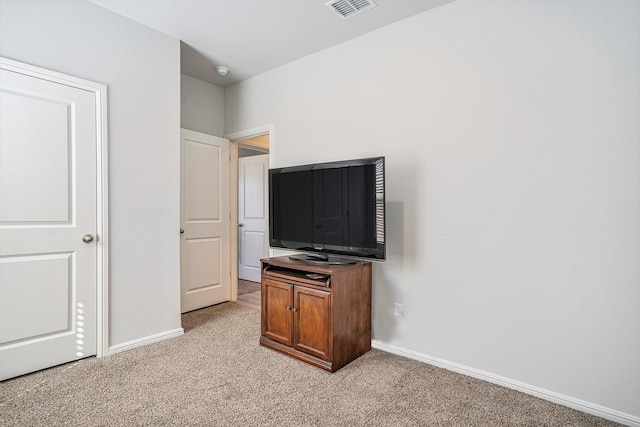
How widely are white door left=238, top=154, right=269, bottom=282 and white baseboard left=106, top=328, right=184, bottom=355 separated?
214 centimetres

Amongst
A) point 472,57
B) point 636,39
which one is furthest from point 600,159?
point 472,57

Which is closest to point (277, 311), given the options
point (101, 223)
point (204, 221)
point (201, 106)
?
point (101, 223)

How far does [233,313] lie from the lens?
367cm

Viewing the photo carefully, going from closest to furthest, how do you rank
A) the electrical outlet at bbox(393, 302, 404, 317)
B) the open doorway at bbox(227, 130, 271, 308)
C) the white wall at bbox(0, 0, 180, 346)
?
the white wall at bbox(0, 0, 180, 346) → the electrical outlet at bbox(393, 302, 404, 317) → the open doorway at bbox(227, 130, 271, 308)

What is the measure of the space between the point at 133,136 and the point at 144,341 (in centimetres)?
168

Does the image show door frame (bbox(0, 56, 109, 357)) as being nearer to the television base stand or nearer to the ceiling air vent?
the television base stand

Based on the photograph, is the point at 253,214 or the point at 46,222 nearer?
the point at 46,222

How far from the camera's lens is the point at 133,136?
273cm

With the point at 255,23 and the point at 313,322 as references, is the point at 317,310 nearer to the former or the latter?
the point at 313,322

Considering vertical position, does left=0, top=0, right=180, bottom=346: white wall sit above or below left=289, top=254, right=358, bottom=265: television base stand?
above

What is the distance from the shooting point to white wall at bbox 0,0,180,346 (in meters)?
2.37

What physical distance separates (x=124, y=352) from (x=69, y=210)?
116cm

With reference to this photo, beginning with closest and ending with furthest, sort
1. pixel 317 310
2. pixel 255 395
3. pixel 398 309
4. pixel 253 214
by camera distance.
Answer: pixel 255 395
pixel 317 310
pixel 398 309
pixel 253 214

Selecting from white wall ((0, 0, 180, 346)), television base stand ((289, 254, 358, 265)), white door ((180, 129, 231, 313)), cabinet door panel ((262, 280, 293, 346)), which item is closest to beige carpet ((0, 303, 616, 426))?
cabinet door panel ((262, 280, 293, 346))
